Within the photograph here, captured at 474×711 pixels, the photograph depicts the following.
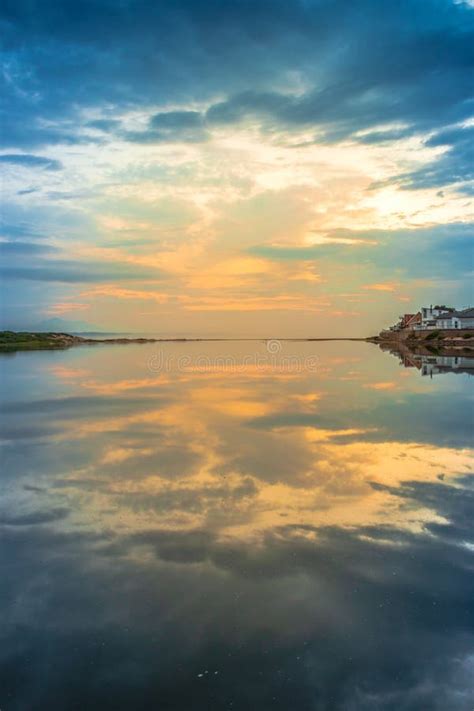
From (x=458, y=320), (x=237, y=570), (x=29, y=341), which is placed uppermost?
(x=458, y=320)

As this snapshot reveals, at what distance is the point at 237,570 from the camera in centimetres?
911

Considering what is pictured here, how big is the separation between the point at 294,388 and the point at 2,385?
20074 millimetres

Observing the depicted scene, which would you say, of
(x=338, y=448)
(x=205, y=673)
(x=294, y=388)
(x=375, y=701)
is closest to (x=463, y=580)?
(x=375, y=701)

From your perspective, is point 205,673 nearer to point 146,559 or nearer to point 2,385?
point 146,559

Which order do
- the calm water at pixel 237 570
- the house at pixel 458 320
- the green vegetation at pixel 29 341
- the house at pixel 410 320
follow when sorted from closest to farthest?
the calm water at pixel 237 570
the green vegetation at pixel 29 341
the house at pixel 458 320
the house at pixel 410 320

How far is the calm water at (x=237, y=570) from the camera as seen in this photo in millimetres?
6484

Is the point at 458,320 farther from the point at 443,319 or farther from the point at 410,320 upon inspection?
the point at 410,320

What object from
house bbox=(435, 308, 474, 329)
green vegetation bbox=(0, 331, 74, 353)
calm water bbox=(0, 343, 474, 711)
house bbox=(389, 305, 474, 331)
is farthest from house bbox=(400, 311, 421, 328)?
calm water bbox=(0, 343, 474, 711)

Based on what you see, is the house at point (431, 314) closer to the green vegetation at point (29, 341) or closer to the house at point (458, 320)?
the house at point (458, 320)

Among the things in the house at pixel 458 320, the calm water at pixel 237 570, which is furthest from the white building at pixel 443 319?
the calm water at pixel 237 570

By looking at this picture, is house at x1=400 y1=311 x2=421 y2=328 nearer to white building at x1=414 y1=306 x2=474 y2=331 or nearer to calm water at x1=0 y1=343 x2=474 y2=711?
white building at x1=414 y1=306 x2=474 y2=331

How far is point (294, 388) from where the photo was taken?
112 ft

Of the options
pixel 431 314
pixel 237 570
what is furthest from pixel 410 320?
pixel 237 570

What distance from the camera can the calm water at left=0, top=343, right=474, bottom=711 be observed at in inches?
255
